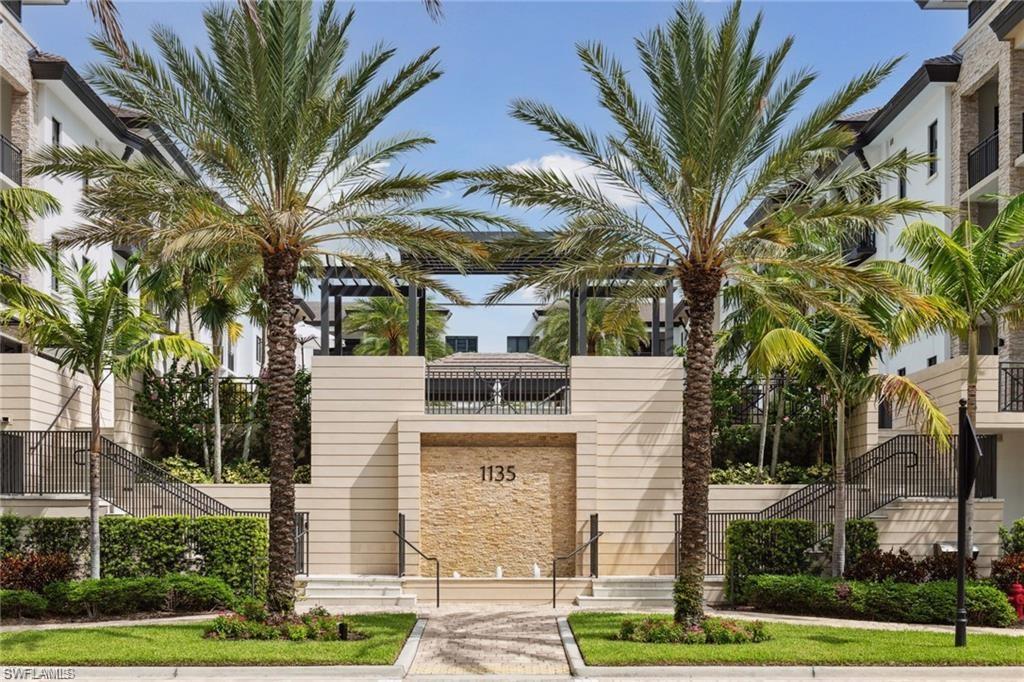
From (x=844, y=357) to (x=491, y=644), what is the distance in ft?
29.1

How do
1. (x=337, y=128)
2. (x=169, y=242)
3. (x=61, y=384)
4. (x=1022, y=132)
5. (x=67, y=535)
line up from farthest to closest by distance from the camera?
(x=1022, y=132)
(x=61, y=384)
(x=67, y=535)
(x=337, y=128)
(x=169, y=242)

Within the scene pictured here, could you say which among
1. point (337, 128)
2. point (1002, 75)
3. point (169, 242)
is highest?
point (1002, 75)


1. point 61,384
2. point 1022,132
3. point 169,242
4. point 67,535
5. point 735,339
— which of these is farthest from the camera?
point 735,339

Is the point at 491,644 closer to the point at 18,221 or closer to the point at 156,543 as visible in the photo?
the point at 156,543

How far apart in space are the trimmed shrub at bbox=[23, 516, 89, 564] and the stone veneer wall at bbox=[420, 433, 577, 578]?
675 centimetres

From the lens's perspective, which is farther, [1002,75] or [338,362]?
[1002,75]

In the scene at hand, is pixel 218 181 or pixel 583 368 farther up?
pixel 218 181

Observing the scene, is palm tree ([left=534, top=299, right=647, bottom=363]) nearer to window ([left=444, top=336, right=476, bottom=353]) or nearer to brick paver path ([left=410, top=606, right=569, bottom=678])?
window ([left=444, top=336, right=476, bottom=353])

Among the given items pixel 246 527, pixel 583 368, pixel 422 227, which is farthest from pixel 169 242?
pixel 583 368

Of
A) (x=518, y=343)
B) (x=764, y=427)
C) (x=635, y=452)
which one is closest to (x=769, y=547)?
(x=635, y=452)

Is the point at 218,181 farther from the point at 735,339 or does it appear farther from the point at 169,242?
Result: the point at 735,339

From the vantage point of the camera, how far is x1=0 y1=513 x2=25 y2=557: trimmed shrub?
21547 millimetres

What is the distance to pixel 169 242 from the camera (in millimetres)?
16703

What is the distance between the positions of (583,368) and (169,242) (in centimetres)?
1100
